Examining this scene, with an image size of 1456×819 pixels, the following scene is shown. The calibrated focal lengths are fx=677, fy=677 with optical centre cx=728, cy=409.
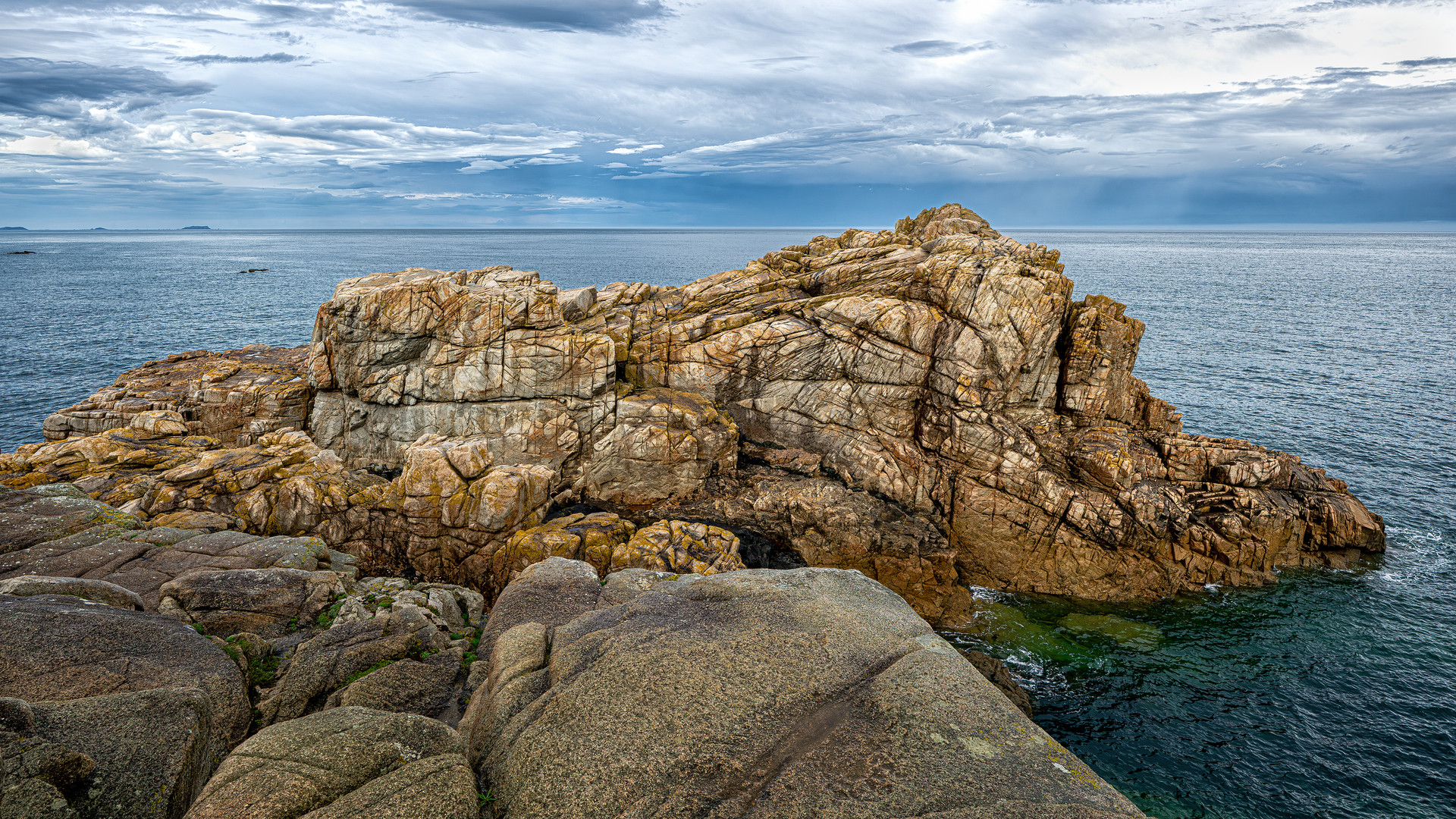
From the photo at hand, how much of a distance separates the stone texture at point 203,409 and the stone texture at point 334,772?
35.5 m

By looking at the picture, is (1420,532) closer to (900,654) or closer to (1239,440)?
(1239,440)

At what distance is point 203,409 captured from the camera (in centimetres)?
4347

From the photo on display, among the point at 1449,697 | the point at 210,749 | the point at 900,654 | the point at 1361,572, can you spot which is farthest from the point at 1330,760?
the point at 210,749

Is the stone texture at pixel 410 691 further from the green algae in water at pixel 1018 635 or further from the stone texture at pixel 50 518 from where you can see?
the green algae in water at pixel 1018 635

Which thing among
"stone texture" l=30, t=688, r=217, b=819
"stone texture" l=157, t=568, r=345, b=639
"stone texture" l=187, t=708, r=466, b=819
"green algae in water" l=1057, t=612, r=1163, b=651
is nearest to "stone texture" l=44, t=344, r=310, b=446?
"stone texture" l=157, t=568, r=345, b=639

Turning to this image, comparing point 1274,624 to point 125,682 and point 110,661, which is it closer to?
point 125,682

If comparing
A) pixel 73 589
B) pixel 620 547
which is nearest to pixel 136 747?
pixel 73 589

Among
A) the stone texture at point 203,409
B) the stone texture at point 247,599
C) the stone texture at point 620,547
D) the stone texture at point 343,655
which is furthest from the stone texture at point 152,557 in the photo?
the stone texture at point 203,409

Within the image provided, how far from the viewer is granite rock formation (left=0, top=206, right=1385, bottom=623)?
36781mm

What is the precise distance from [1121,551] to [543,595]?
104 feet

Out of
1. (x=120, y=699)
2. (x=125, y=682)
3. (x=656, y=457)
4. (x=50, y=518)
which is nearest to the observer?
(x=120, y=699)

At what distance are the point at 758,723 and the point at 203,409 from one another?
46.4m

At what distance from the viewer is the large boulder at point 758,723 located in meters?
11.0

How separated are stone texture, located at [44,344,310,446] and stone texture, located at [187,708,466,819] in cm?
3550
